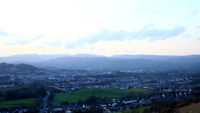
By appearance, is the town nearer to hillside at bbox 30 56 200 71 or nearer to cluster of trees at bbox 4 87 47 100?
cluster of trees at bbox 4 87 47 100

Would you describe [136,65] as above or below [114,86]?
above

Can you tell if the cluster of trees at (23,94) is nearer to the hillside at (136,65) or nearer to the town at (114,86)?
the town at (114,86)

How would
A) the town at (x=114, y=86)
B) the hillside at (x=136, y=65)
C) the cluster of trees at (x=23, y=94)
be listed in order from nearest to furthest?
the town at (x=114, y=86), the cluster of trees at (x=23, y=94), the hillside at (x=136, y=65)

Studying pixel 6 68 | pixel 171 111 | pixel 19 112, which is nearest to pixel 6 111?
pixel 19 112

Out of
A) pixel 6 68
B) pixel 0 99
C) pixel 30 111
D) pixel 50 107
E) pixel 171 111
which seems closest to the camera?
pixel 171 111

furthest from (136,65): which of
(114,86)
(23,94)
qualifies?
(23,94)

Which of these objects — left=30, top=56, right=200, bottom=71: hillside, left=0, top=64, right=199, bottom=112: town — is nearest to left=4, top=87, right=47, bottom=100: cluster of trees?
left=0, top=64, right=199, bottom=112: town

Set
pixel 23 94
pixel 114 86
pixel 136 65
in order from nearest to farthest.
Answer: pixel 23 94
pixel 114 86
pixel 136 65

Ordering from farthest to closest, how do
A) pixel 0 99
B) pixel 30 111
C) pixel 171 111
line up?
pixel 0 99, pixel 30 111, pixel 171 111

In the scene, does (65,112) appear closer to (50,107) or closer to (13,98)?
(50,107)

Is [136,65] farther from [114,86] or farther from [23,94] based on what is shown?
[23,94]

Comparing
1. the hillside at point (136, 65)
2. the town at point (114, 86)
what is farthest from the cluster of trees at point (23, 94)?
the hillside at point (136, 65)
